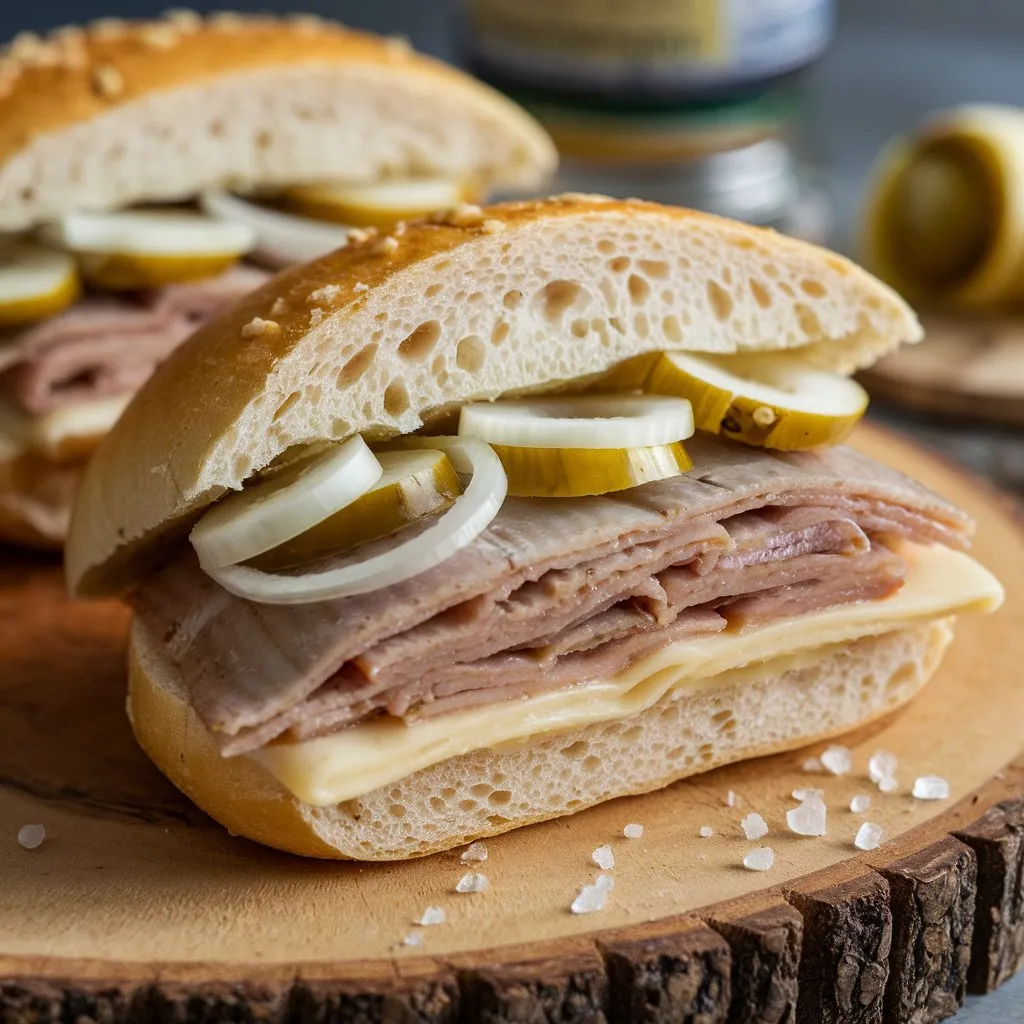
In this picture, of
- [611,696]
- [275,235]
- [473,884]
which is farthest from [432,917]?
[275,235]

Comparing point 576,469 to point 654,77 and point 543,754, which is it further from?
point 654,77

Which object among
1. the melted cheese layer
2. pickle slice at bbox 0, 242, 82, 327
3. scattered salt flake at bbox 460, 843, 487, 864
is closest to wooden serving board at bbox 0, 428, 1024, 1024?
scattered salt flake at bbox 460, 843, 487, 864

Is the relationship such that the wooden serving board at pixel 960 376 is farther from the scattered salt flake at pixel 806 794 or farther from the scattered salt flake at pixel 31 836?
the scattered salt flake at pixel 31 836

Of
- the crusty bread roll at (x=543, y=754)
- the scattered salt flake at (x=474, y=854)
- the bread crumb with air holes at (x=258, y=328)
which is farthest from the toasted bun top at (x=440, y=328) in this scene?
the scattered salt flake at (x=474, y=854)

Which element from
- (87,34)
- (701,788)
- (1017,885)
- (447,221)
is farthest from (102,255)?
(1017,885)

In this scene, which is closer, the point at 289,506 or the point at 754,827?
the point at 289,506

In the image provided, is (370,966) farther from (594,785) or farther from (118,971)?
(594,785)

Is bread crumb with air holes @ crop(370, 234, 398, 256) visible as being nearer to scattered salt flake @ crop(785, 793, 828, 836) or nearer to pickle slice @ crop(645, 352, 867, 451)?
pickle slice @ crop(645, 352, 867, 451)
